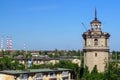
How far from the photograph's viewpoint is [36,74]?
56094 millimetres

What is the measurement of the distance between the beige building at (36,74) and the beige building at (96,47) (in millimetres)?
5659

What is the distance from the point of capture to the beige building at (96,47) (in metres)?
65.6

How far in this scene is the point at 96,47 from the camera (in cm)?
6556

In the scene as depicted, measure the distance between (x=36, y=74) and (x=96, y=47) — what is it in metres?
15.5

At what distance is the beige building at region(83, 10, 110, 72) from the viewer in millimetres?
65562

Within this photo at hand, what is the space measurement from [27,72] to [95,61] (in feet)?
→ 56.0

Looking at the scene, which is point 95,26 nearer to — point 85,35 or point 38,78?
point 85,35

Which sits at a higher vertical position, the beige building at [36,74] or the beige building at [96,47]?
the beige building at [96,47]

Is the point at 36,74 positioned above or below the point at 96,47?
below

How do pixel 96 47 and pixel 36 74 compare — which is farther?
pixel 96 47

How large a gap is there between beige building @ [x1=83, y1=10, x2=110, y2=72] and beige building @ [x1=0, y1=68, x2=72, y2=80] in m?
5.66

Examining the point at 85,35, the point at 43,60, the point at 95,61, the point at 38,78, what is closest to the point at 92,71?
the point at 95,61

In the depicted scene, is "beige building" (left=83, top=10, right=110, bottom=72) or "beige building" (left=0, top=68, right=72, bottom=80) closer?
"beige building" (left=0, top=68, right=72, bottom=80)

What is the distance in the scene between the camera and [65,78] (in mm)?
62281
